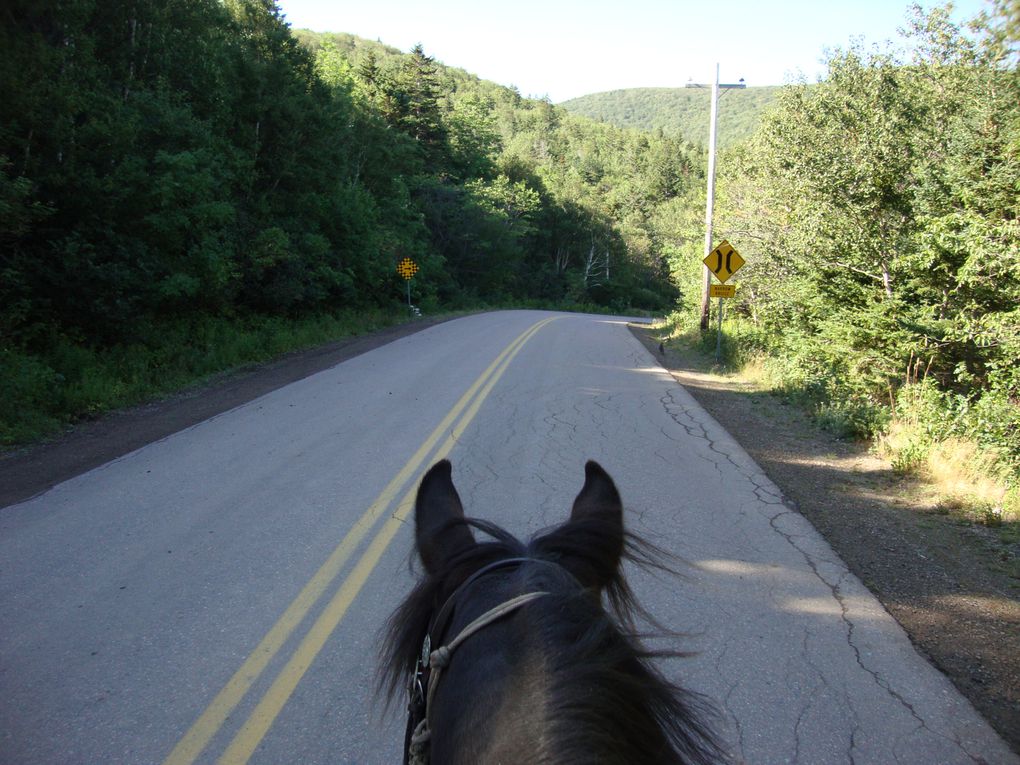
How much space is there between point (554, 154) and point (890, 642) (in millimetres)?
123388

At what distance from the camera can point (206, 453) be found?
787 cm

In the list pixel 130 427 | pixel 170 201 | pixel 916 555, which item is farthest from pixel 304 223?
pixel 916 555

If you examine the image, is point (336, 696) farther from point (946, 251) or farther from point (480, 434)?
point (946, 251)

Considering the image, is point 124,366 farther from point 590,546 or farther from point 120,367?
point 590,546

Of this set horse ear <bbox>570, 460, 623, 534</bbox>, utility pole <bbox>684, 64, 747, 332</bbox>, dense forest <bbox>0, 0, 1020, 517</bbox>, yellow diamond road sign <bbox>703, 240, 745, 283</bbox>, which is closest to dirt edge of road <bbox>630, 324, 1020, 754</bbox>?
dense forest <bbox>0, 0, 1020, 517</bbox>

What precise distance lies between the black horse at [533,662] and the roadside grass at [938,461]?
16.1ft

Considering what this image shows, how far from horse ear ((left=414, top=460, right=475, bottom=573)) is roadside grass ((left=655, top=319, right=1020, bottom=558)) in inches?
194

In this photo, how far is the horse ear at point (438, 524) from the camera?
1.89 m

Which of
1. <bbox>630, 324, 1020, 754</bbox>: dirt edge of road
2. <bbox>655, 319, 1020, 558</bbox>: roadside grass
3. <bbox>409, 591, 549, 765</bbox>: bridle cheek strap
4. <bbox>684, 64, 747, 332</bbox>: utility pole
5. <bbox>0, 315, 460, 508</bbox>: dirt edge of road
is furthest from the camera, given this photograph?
<bbox>684, 64, 747, 332</bbox>: utility pole

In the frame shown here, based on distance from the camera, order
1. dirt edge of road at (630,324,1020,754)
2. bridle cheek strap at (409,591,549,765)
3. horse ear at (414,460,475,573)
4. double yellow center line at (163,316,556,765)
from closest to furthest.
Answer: bridle cheek strap at (409,591,549,765)
horse ear at (414,460,475,573)
double yellow center line at (163,316,556,765)
dirt edge of road at (630,324,1020,754)

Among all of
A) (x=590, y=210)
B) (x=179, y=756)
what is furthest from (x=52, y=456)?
(x=590, y=210)

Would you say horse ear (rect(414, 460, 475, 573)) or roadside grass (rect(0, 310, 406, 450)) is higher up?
horse ear (rect(414, 460, 475, 573))

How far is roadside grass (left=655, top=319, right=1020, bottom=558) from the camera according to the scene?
19.9ft

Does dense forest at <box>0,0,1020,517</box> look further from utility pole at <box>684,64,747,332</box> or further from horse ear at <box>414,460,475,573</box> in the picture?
horse ear at <box>414,460,475,573</box>
